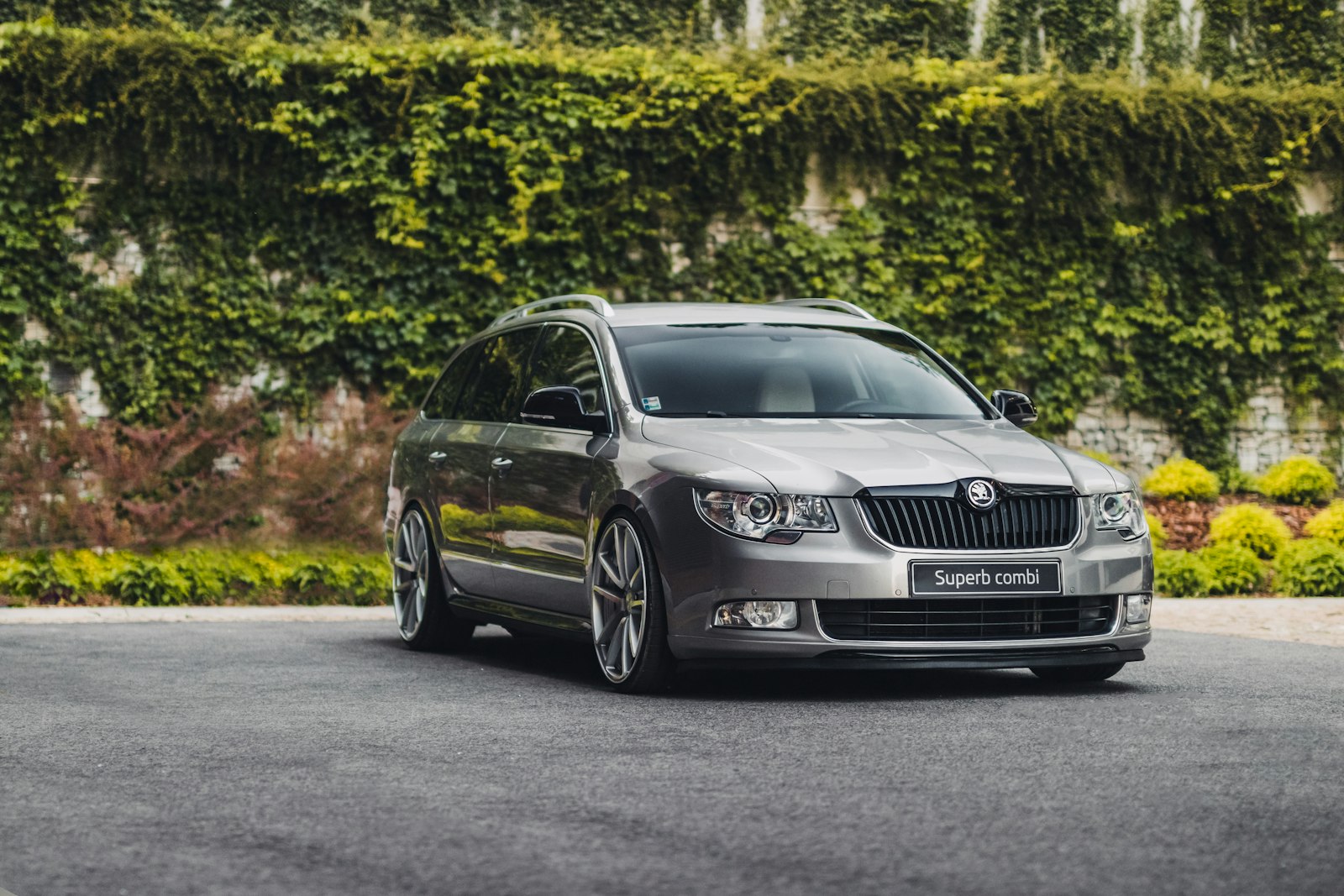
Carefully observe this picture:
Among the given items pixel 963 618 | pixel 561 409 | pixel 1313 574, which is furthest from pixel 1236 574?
pixel 561 409

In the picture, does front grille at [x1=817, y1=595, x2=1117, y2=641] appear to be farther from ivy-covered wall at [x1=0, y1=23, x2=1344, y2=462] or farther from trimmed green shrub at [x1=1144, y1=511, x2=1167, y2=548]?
ivy-covered wall at [x1=0, y1=23, x2=1344, y2=462]

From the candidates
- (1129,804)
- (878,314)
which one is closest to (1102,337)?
(878,314)

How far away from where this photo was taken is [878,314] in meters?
19.8

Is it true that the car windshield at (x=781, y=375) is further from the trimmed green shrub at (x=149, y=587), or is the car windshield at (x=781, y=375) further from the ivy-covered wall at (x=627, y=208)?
the ivy-covered wall at (x=627, y=208)

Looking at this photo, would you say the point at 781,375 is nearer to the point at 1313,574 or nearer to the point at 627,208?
the point at 1313,574

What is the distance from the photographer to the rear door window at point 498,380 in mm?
9875

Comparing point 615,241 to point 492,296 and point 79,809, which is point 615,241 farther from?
point 79,809

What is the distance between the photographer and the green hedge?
531 inches

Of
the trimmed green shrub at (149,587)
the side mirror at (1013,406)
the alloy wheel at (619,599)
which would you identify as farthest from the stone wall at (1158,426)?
the alloy wheel at (619,599)

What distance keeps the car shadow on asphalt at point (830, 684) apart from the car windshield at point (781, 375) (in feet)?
3.98

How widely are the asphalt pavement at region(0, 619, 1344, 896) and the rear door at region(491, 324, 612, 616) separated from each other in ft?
1.53

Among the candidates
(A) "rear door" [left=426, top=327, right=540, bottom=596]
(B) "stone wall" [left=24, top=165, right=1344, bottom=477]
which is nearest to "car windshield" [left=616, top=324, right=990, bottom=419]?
(A) "rear door" [left=426, top=327, right=540, bottom=596]

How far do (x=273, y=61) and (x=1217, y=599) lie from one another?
10108 millimetres

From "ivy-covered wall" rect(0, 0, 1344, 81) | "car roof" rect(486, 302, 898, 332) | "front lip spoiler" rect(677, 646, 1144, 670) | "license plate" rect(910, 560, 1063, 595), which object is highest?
"ivy-covered wall" rect(0, 0, 1344, 81)
